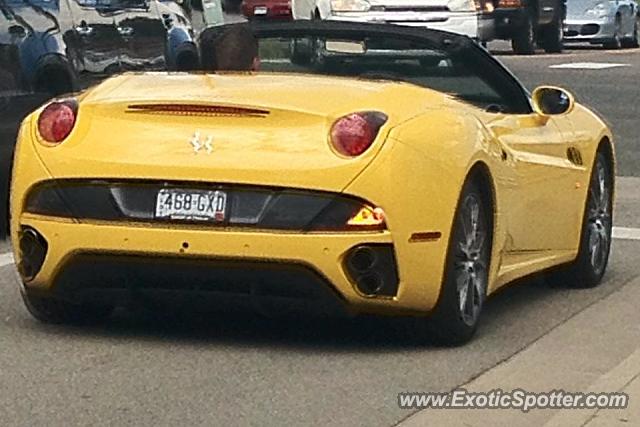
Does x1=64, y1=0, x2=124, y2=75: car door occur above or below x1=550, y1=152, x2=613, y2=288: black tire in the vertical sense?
above

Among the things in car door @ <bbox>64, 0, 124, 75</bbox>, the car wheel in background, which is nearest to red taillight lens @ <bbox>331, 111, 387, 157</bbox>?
the car wheel in background

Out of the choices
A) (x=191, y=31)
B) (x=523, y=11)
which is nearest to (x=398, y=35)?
(x=191, y=31)

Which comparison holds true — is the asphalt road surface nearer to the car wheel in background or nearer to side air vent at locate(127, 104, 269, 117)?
side air vent at locate(127, 104, 269, 117)

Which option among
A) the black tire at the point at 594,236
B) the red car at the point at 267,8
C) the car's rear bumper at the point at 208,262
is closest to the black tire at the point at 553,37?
the red car at the point at 267,8

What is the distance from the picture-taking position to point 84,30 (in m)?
11.1

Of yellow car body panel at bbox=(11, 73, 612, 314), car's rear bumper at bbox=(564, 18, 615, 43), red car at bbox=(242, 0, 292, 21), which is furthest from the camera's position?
red car at bbox=(242, 0, 292, 21)

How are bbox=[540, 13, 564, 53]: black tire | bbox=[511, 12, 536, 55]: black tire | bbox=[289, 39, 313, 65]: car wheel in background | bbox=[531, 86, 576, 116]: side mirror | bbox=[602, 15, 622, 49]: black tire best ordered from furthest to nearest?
1. bbox=[602, 15, 622, 49]: black tire
2. bbox=[540, 13, 564, 53]: black tire
3. bbox=[511, 12, 536, 55]: black tire
4. bbox=[531, 86, 576, 116]: side mirror
5. bbox=[289, 39, 313, 65]: car wheel in background

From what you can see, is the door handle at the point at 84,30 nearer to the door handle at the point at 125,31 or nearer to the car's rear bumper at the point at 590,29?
the door handle at the point at 125,31

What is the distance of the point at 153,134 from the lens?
24.0 ft

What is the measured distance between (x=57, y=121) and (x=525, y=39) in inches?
959

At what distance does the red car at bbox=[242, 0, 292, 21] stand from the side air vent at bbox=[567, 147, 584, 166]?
29.4 m

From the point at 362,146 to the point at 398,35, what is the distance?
1.52 meters

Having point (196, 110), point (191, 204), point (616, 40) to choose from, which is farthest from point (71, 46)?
point (616, 40)

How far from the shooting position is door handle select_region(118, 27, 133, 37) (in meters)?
11.6
